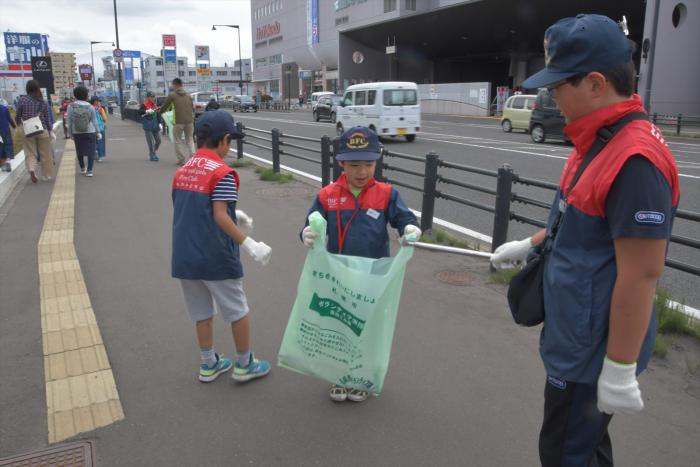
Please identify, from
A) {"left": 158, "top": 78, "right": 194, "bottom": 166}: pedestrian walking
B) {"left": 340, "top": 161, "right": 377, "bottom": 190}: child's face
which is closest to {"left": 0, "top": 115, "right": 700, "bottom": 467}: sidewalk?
{"left": 340, "top": 161, "right": 377, "bottom": 190}: child's face

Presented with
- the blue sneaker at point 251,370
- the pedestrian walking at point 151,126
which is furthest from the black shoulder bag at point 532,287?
the pedestrian walking at point 151,126

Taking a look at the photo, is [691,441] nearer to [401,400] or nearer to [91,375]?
[401,400]

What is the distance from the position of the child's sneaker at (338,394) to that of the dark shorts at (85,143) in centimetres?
1010

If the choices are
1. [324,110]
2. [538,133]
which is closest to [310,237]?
[538,133]

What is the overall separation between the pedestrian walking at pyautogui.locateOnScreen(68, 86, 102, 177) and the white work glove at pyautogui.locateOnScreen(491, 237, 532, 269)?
10611 mm

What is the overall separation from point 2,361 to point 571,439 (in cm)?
349

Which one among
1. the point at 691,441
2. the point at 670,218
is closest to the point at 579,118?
the point at 670,218

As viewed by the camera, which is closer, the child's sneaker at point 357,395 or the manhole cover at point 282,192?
the child's sneaker at point 357,395

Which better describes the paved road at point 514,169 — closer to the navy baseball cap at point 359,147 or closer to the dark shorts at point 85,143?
the navy baseball cap at point 359,147

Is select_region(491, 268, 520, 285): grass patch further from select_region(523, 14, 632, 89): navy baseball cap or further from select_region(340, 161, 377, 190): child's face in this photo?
select_region(523, 14, 632, 89): navy baseball cap

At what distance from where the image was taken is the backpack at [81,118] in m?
11.2

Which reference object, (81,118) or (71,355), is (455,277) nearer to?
(71,355)

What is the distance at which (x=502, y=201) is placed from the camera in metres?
5.38

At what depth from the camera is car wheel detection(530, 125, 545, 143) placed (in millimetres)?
19578
